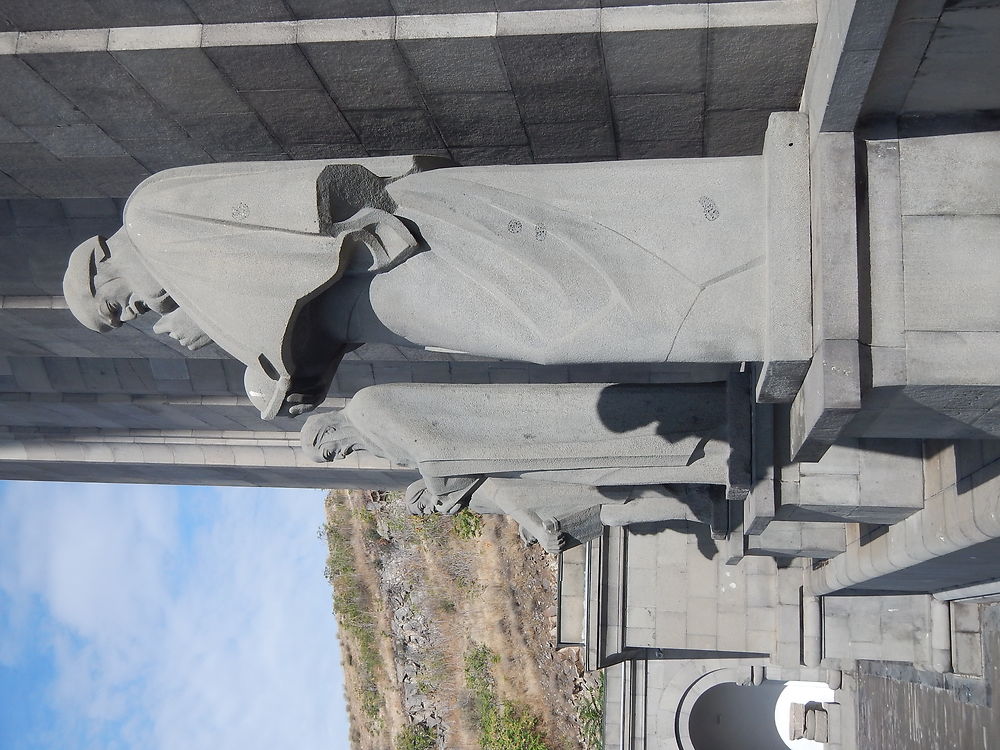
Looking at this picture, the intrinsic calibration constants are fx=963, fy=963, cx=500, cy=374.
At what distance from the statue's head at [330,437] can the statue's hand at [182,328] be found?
1.75 meters

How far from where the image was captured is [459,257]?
456 centimetres

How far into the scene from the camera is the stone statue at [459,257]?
429 centimetres

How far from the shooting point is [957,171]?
3.97 meters

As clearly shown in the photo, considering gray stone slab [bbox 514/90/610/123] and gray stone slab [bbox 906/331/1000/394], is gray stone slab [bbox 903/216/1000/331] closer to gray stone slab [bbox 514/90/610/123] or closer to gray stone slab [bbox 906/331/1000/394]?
gray stone slab [bbox 906/331/1000/394]

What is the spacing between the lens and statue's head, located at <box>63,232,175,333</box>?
4.98 meters

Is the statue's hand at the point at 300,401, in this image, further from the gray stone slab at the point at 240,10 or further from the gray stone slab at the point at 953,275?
the gray stone slab at the point at 953,275

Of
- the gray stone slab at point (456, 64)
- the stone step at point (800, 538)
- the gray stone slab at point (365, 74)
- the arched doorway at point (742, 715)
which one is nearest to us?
the gray stone slab at point (456, 64)

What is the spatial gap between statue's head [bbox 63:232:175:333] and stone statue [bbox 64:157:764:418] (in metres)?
0.09

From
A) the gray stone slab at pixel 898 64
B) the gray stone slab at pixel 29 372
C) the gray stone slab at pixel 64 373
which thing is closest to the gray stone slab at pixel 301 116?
the gray stone slab at pixel 898 64

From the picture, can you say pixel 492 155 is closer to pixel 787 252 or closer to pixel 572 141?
pixel 572 141

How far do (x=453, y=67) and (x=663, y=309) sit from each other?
199 cm

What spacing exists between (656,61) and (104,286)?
3.12m

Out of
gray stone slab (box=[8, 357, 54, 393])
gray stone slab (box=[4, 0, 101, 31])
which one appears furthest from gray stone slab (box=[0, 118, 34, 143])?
gray stone slab (box=[8, 357, 54, 393])

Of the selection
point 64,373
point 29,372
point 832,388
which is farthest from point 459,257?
point 29,372
